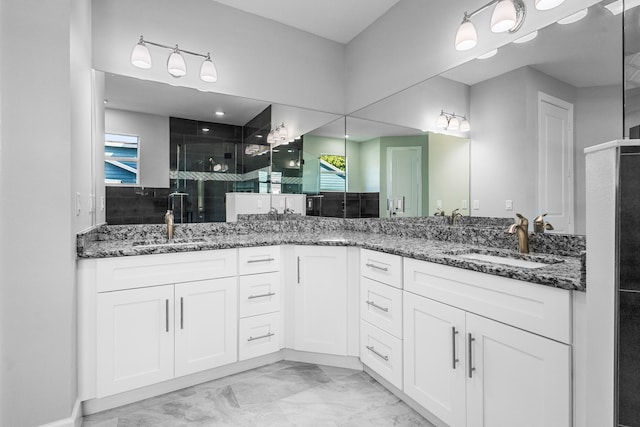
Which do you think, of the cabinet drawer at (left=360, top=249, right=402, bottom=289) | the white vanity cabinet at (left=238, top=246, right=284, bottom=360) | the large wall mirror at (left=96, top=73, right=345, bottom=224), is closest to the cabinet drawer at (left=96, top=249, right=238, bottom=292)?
the white vanity cabinet at (left=238, top=246, right=284, bottom=360)

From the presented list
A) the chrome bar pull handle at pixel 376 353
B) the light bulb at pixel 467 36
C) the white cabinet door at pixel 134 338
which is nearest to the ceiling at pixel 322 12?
the light bulb at pixel 467 36

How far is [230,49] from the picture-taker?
8.89 ft

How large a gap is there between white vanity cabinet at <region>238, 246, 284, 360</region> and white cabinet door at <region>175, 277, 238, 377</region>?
2.5 inches

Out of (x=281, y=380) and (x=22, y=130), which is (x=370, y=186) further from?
(x=22, y=130)

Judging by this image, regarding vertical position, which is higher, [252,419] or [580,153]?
[580,153]

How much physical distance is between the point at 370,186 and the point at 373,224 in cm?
36

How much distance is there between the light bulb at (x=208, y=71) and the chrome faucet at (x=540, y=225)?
238 centimetres

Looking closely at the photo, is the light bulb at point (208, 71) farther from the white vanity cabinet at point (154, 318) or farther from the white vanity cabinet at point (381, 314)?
the white vanity cabinet at point (381, 314)

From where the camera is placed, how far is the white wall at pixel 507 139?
66.5 inches

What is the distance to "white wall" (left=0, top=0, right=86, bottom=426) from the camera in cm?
145

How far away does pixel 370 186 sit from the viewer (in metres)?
2.98

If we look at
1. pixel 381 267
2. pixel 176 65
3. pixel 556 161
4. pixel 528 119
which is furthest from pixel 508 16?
pixel 176 65

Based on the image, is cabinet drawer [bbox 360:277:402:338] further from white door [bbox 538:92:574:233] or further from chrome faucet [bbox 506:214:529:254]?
white door [bbox 538:92:574:233]

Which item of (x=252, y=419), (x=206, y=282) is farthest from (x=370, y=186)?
(x=252, y=419)
